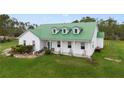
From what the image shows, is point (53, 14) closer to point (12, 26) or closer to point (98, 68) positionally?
point (98, 68)

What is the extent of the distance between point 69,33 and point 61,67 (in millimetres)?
3584

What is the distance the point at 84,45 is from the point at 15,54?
473 centimetres

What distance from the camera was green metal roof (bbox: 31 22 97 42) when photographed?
38.5 feet

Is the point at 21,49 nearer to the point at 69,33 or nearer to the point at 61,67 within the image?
the point at 69,33

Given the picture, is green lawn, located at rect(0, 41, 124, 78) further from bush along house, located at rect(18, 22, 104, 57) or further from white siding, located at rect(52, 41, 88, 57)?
bush along house, located at rect(18, 22, 104, 57)

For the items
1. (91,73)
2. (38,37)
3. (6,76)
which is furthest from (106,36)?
(6,76)

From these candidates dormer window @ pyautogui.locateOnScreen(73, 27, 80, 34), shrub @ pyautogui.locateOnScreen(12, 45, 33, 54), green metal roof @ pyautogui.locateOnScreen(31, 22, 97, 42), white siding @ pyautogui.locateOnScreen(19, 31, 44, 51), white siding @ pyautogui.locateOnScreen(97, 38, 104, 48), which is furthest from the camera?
white siding @ pyautogui.locateOnScreen(97, 38, 104, 48)

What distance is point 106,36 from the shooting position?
47.2 feet

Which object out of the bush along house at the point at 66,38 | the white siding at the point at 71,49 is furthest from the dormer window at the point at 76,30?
the white siding at the point at 71,49

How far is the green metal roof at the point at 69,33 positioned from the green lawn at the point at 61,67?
145 centimetres

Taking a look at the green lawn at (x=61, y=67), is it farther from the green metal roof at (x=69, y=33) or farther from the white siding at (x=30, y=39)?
the white siding at (x=30, y=39)

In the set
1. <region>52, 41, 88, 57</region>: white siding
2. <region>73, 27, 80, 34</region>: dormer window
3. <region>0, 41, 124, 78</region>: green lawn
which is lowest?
<region>0, 41, 124, 78</region>: green lawn

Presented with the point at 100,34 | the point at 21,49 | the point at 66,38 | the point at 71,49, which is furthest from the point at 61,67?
the point at 100,34

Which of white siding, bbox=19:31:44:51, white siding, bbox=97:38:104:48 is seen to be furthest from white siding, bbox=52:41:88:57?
white siding, bbox=97:38:104:48
